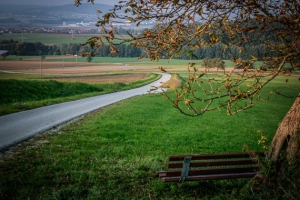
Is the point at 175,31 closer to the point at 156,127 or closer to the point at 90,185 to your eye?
the point at 90,185

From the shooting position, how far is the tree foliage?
5405mm

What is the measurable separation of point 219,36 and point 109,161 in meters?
5.35

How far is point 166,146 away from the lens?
1293cm

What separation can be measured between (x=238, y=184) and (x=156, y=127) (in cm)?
965

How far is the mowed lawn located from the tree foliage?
96.7 inches

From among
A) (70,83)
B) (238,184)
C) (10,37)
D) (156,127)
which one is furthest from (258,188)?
(10,37)

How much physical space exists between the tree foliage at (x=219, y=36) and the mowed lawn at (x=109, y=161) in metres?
2.46

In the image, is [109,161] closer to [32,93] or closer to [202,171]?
[202,171]

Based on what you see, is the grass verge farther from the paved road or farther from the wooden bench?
the wooden bench

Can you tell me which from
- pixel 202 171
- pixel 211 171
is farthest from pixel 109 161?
pixel 211 171

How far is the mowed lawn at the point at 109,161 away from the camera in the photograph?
6926 mm

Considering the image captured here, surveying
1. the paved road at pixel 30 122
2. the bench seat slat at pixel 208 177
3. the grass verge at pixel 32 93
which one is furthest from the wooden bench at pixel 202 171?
the grass verge at pixel 32 93

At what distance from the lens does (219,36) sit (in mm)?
6449

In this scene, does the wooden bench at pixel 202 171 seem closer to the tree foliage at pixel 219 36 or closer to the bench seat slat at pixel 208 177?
the bench seat slat at pixel 208 177
